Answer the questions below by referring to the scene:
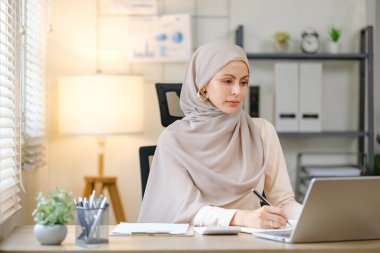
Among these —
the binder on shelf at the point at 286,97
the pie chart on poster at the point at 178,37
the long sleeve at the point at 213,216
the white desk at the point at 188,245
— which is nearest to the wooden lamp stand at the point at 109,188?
the pie chart on poster at the point at 178,37

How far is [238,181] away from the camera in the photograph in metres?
2.33

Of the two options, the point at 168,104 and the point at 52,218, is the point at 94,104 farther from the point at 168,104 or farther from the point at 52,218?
the point at 52,218

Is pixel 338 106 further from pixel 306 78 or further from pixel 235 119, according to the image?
pixel 235 119

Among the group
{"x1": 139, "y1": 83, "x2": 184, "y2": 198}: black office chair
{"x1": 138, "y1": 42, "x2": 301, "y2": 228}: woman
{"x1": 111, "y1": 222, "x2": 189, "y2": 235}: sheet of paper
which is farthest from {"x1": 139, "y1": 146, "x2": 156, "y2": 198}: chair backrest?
{"x1": 111, "y1": 222, "x2": 189, "y2": 235}: sheet of paper

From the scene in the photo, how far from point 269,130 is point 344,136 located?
2083 mm

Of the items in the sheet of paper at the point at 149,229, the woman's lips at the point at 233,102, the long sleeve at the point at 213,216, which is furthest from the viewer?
the woman's lips at the point at 233,102

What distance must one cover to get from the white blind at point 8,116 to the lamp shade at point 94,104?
161 cm

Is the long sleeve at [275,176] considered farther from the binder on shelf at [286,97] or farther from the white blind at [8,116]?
the binder on shelf at [286,97]

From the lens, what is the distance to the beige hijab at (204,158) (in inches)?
89.8

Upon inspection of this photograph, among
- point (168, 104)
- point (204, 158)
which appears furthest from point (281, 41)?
point (204, 158)

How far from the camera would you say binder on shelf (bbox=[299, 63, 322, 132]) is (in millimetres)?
4410

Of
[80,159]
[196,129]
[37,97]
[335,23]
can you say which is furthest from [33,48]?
[335,23]

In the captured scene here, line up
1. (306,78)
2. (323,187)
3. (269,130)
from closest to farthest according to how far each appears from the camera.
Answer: (323,187)
(269,130)
(306,78)

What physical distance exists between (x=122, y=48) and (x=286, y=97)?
42.1 inches
